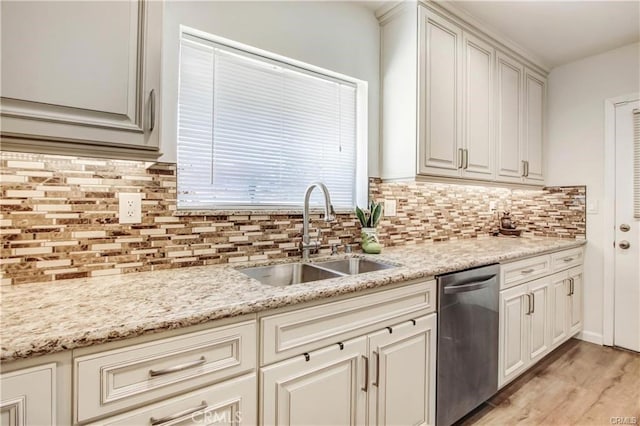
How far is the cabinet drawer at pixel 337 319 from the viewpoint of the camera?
1071 mm

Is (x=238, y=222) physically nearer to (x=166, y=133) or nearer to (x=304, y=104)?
(x=166, y=133)

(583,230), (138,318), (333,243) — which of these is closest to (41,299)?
(138,318)

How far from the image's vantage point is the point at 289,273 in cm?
173

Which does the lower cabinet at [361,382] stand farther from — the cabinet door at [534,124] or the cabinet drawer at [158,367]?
the cabinet door at [534,124]

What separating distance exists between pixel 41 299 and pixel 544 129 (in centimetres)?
374

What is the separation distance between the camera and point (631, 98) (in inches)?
104

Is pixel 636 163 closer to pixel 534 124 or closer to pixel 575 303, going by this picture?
pixel 534 124

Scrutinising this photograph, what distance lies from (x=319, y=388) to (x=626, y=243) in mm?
2933

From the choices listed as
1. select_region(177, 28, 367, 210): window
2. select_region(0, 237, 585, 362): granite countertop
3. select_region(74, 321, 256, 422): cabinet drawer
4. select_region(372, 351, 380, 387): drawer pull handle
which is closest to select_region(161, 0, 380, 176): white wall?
select_region(177, 28, 367, 210): window

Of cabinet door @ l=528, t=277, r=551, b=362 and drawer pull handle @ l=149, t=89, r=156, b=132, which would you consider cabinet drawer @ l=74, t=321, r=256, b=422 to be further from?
cabinet door @ l=528, t=277, r=551, b=362

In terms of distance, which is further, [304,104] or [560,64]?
[560,64]

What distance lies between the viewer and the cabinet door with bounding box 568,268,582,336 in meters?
2.70

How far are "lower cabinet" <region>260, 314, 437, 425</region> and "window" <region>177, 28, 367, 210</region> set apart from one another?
2.94 feet

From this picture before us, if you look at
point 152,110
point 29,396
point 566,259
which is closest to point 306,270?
point 152,110
